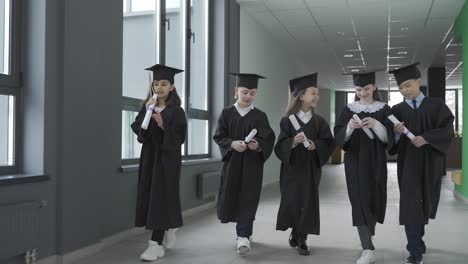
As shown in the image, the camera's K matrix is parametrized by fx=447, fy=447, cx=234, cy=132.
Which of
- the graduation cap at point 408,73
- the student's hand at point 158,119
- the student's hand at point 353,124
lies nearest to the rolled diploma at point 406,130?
the student's hand at point 353,124

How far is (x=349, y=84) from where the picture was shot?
723 inches

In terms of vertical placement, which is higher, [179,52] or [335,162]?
[179,52]

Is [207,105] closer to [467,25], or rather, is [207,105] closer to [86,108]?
[86,108]

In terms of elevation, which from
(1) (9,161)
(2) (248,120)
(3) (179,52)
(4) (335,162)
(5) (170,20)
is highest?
(5) (170,20)

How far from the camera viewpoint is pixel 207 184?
239 inches

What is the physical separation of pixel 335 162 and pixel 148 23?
14.7m

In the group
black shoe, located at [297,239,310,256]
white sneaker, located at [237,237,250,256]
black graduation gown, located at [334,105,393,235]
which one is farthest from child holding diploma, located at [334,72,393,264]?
white sneaker, located at [237,237,250,256]

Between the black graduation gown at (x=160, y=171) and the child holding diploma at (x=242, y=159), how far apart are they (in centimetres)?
42

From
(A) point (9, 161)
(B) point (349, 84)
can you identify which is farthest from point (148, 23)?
(B) point (349, 84)

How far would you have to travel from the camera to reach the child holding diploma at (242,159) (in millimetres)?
3822

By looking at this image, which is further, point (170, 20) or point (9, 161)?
point (170, 20)

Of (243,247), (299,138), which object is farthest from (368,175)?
(243,247)

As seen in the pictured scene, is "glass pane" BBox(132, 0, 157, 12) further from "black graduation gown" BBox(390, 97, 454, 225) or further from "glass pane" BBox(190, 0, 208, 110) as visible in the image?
"black graduation gown" BBox(390, 97, 454, 225)

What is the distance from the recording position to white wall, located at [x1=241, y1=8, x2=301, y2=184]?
8008 millimetres
